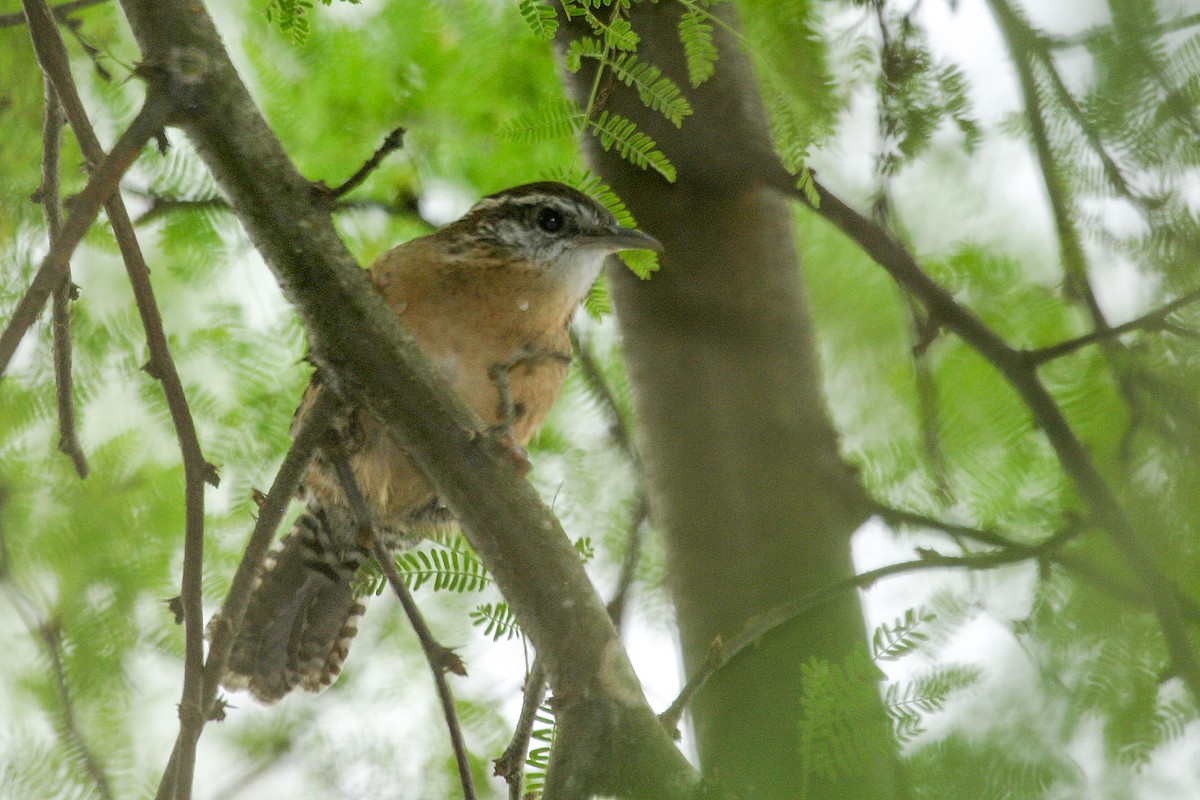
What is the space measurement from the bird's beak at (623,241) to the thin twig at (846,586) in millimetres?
1318

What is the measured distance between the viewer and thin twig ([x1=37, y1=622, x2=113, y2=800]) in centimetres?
367

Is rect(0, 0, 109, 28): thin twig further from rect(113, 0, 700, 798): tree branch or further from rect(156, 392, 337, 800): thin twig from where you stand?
rect(156, 392, 337, 800): thin twig

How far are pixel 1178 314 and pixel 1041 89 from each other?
3.96 ft

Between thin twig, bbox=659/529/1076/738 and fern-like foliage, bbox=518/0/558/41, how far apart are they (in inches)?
60.6

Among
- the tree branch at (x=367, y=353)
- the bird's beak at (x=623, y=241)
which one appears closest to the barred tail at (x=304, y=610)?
the bird's beak at (x=623, y=241)

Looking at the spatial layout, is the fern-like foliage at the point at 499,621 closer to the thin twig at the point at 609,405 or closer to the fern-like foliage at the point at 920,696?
the fern-like foliage at the point at 920,696

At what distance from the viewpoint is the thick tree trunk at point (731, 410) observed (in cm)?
327

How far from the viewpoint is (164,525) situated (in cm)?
442

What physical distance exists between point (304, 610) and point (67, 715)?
1208mm

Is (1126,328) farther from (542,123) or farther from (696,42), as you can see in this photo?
(542,123)

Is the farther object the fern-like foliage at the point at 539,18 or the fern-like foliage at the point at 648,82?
the fern-like foliage at the point at 648,82

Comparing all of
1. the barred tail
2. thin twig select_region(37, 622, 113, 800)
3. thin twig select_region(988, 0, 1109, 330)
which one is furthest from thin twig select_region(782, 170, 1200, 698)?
thin twig select_region(37, 622, 113, 800)

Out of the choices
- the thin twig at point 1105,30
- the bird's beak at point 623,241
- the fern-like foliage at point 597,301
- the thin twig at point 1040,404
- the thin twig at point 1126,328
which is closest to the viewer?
the thin twig at point 1040,404

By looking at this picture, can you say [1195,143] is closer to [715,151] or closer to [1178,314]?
[1178,314]
